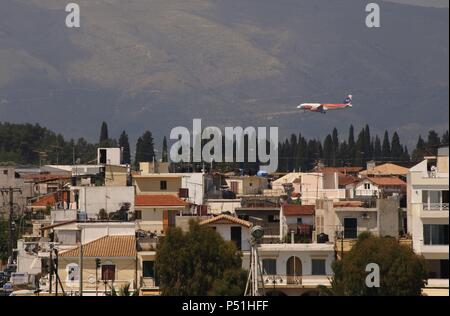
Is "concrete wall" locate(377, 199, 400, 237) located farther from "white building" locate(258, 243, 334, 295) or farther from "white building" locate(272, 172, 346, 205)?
"white building" locate(272, 172, 346, 205)

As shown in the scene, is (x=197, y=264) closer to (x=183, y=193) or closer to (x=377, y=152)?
(x=183, y=193)

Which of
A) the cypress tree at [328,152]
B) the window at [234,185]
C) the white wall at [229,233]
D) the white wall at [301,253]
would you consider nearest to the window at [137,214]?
the white wall at [229,233]

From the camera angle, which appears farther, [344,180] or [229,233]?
[344,180]

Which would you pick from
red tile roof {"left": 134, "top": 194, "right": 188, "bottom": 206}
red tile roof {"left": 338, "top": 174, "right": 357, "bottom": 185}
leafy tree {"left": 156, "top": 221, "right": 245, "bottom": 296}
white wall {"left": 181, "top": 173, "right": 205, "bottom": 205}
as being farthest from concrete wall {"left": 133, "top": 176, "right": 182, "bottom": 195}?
A: leafy tree {"left": 156, "top": 221, "right": 245, "bottom": 296}

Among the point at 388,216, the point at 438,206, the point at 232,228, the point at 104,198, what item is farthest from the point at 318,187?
the point at 438,206

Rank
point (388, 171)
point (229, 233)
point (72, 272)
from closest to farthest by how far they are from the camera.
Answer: point (72, 272) → point (229, 233) → point (388, 171)
